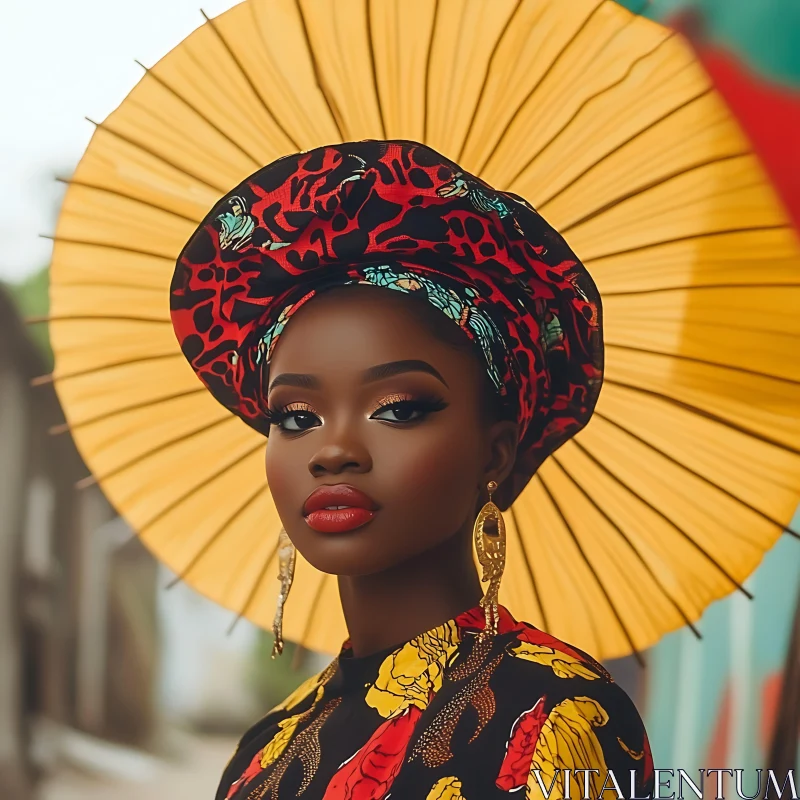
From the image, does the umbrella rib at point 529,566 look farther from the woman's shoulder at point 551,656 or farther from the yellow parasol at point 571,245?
the woman's shoulder at point 551,656

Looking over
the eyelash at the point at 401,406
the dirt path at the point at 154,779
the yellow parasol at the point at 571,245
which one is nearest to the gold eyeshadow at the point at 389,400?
the eyelash at the point at 401,406

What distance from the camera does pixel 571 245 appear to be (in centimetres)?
133

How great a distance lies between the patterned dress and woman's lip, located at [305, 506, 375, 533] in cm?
16

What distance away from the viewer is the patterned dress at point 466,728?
0.99m

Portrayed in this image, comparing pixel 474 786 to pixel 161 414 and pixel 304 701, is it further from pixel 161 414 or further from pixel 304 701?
pixel 161 414

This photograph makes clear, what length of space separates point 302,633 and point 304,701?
217mm

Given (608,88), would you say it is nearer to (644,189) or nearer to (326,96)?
(644,189)

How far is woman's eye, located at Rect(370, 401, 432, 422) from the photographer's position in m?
1.13


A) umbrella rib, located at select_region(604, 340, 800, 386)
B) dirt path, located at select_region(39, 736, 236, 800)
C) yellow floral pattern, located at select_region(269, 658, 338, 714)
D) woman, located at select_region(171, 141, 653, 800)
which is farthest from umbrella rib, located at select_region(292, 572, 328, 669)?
dirt path, located at select_region(39, 736, 236, 800)

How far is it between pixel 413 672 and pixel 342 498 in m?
0.22

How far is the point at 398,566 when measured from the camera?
118 cm

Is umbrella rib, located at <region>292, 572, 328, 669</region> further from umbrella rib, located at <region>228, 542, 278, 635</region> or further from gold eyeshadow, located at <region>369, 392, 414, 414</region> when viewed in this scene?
gold eyeshadow, located at <region>369, 392, 414, 414</region>

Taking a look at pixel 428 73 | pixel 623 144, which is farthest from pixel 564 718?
pixel 428 73

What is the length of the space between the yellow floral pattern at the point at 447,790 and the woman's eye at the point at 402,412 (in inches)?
14.8
